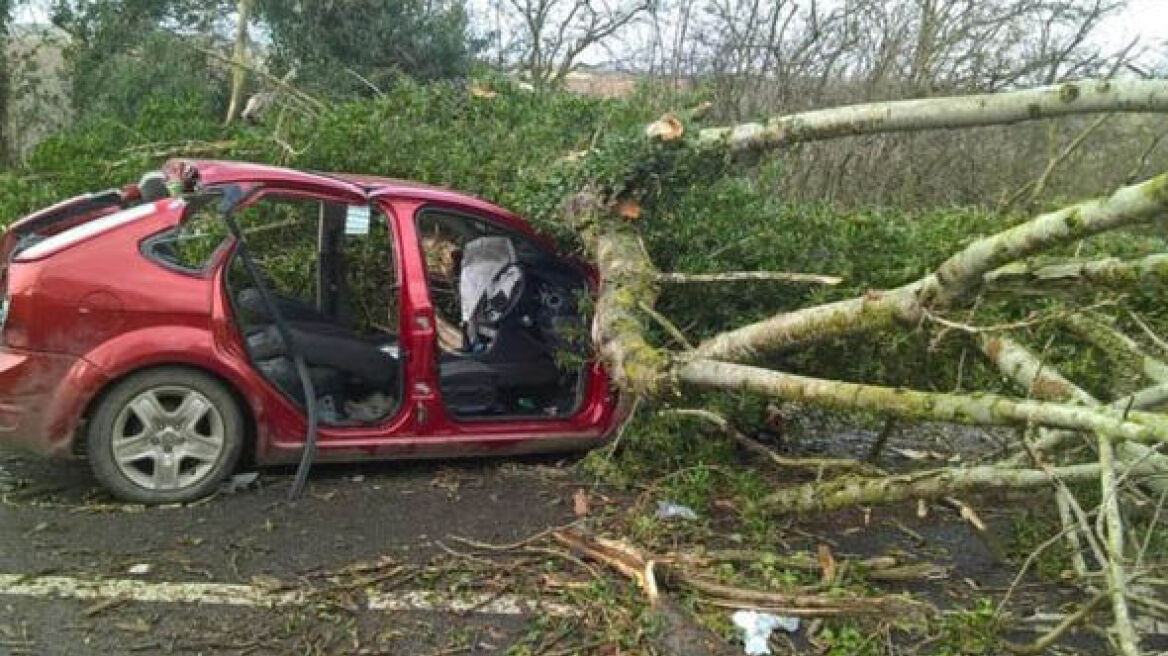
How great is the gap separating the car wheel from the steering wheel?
1.52 meters

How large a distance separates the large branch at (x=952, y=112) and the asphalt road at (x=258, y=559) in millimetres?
2244

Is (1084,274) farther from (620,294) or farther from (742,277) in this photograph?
(620,294)

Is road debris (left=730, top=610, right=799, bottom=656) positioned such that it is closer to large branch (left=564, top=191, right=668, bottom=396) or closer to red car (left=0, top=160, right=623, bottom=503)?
large branch (left=564, top=191, right=668, bottom=396)

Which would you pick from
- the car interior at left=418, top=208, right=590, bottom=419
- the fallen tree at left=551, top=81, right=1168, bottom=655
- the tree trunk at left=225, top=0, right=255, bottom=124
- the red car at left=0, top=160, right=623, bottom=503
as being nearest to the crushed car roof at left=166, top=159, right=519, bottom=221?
the red car at left=0, top=160, right=623, bottom=503

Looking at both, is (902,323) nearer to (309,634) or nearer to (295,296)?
(309,634)

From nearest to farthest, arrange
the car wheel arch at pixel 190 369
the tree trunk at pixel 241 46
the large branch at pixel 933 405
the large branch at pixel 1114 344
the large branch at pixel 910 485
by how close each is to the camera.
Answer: the large branch at pixel 933 405
the large branch at pixel 910 485
the large branch at pixel 1114 344
the car wheel arch at pixel 190 369
the tree trunk at pixel 241 46

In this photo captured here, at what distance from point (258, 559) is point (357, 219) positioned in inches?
72.3

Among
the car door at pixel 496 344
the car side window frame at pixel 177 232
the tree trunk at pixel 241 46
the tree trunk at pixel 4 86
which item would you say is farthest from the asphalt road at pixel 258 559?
the tree trunk at pixel 4 86

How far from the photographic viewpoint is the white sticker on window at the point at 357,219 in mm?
5340

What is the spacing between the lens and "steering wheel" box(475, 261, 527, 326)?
19.2 feet

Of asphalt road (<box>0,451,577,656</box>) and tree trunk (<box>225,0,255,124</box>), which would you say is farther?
tree trunk (<box>225,0,255,124</box>)

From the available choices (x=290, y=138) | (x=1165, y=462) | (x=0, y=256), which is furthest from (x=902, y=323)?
(x=290, y=138)

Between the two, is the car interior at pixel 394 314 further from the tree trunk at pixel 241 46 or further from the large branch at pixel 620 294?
the tree trunk at pixel 241 46

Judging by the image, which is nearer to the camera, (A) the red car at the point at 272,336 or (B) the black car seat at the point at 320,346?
(A) the red car at the point at 272,336
